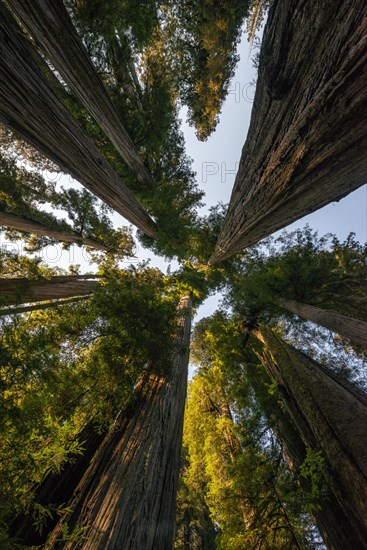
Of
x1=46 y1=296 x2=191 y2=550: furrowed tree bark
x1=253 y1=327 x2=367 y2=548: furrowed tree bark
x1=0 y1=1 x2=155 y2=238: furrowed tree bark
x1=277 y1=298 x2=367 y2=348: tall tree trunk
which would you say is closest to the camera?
x1=46 y1=296 x2=191 y2=550: furrowed tree bark

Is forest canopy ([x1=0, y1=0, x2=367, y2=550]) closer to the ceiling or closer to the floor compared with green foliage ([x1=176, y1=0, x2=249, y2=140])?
closer to the floor

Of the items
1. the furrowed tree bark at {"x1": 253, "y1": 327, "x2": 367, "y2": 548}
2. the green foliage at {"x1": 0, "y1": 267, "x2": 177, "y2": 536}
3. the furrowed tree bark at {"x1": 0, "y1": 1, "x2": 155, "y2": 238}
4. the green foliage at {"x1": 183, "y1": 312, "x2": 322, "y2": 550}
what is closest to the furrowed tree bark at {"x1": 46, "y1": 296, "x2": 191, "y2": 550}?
the green foliage at {"x1": 0, "y1": 267, "x2": 177, "y2": 536}

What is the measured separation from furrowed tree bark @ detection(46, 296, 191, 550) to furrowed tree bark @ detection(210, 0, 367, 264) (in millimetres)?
3151

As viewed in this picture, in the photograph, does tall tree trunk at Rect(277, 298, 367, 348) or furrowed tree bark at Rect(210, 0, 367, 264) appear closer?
furrowed tree bark at Rect(210, 0, 367, 264)

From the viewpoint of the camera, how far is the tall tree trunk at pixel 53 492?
194 cm

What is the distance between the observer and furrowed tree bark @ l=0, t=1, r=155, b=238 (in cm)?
235

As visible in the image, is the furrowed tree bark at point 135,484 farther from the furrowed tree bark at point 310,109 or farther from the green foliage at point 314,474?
the furrowed tree bark at point 310,109

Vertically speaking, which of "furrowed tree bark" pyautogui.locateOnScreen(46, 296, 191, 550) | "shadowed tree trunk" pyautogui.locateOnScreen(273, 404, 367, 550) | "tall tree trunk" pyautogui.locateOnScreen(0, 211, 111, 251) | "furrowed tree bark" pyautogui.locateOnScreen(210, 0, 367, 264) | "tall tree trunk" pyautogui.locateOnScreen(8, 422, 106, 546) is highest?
"furrowed tree bark" pyautogui.locateOnScreen(210, 0, 367, 264)

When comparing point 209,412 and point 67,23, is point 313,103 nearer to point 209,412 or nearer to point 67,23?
point 67,23

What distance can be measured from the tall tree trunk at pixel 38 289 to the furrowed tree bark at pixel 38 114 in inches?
82.8

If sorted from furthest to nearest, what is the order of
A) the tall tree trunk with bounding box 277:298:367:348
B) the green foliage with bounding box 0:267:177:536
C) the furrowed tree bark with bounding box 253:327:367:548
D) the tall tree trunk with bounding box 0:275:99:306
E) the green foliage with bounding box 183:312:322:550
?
the tall tree trunk with bounding box 277:298:367:348 → the green foliage with bounding box 183:312:322:550 → the tall tree trunk with bounding box 0:275:99:306 → the furrowed tree bark with bounding box 253:327:367:548 → the green foliage with bounding box 0:267:177:536

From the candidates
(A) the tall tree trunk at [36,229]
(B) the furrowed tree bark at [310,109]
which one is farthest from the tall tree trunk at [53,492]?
(A) the tall tree trunk at [36,229]

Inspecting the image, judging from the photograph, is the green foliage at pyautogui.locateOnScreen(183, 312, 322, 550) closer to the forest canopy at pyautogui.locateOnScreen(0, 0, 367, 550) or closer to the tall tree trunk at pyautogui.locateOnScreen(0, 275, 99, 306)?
the forest canopy at pyautogui.locateOnScreen(0, 0, 367, 550)

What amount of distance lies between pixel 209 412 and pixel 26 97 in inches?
356
